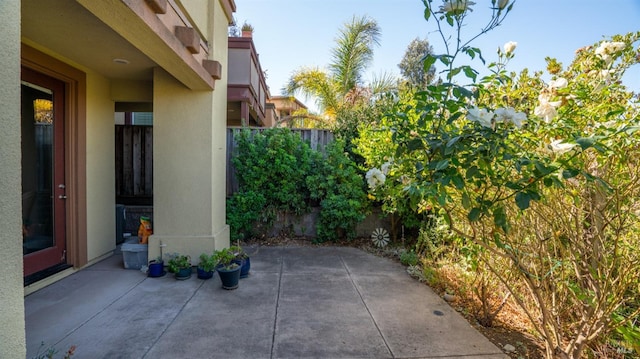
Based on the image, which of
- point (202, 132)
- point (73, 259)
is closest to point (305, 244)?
point (202, 132)

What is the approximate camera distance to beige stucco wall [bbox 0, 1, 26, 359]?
1.33 meters

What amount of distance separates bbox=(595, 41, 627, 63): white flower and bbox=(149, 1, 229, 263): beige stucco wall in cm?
434

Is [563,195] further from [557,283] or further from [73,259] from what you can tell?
[73,259]

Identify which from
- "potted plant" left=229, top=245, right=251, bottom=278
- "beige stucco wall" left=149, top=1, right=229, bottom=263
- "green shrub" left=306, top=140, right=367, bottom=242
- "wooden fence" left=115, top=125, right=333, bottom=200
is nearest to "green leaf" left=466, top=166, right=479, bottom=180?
"potted plant" left=229, top=245, right=251, bottom=278

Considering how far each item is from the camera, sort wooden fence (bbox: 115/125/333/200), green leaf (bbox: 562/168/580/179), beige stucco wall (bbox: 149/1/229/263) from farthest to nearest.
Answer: wooden fence (bbox: 115/125/333/200) → beige stucco wall (bbox: 149/1/229/263) → green leaf (bbox: 562/168/580/179)

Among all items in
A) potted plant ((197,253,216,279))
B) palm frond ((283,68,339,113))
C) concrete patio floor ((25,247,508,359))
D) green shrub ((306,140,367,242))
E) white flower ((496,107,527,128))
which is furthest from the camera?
palm frond ((283,68,339,113))

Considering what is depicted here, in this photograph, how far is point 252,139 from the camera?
638cm

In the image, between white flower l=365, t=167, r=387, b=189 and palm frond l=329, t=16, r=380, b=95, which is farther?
palm frond l=329, t=16, r=380, b=95

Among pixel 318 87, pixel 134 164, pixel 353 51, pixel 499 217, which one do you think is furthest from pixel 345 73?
pixel 499 217

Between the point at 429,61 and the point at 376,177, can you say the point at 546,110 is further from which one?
the point at 376,177

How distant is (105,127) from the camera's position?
5.12m

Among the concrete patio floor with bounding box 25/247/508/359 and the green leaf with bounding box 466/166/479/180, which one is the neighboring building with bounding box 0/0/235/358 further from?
the green leaf with bounding box 466/166/479/180

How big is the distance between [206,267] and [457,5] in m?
4.03

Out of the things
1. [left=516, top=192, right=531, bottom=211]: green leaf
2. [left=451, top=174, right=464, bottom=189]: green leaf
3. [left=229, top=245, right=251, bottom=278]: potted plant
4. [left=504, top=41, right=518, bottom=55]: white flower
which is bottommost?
[left=229, top=245, right=251, bottom=278]: potted plant
